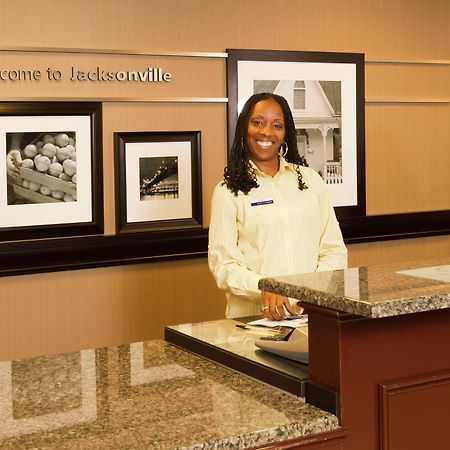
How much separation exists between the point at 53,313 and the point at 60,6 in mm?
1542

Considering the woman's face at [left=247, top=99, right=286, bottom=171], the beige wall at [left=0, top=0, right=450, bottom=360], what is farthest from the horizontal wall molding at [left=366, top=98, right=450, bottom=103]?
the woman's face at [left=247, top=99, right=286, bottom=171]

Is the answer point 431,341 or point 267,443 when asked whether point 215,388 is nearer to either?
point 267,443

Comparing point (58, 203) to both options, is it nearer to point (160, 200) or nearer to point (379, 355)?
point (160, 200)

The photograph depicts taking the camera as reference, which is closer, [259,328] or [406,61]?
[259,328]

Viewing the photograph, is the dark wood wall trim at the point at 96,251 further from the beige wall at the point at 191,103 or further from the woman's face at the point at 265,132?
the woman's face at the point at 265,132

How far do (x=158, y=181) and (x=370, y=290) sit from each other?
2.77m

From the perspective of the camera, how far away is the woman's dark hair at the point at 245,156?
361 cm

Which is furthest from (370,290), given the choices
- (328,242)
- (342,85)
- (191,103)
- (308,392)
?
(342,85)

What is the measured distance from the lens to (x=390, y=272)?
7.77 feet

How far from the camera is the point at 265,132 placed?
366 cm

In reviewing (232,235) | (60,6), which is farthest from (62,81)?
(232,235)

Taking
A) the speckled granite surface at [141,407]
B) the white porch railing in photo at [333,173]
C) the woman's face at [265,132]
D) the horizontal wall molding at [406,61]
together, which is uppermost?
the horizontal wall molding at [406,61]

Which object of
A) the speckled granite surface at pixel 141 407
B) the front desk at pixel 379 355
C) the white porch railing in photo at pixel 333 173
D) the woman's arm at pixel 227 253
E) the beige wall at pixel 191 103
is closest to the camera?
the speckled granite surface at pixel 141 407

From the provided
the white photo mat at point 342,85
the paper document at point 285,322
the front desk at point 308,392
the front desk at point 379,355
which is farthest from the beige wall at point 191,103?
the front desk at point 379,355
